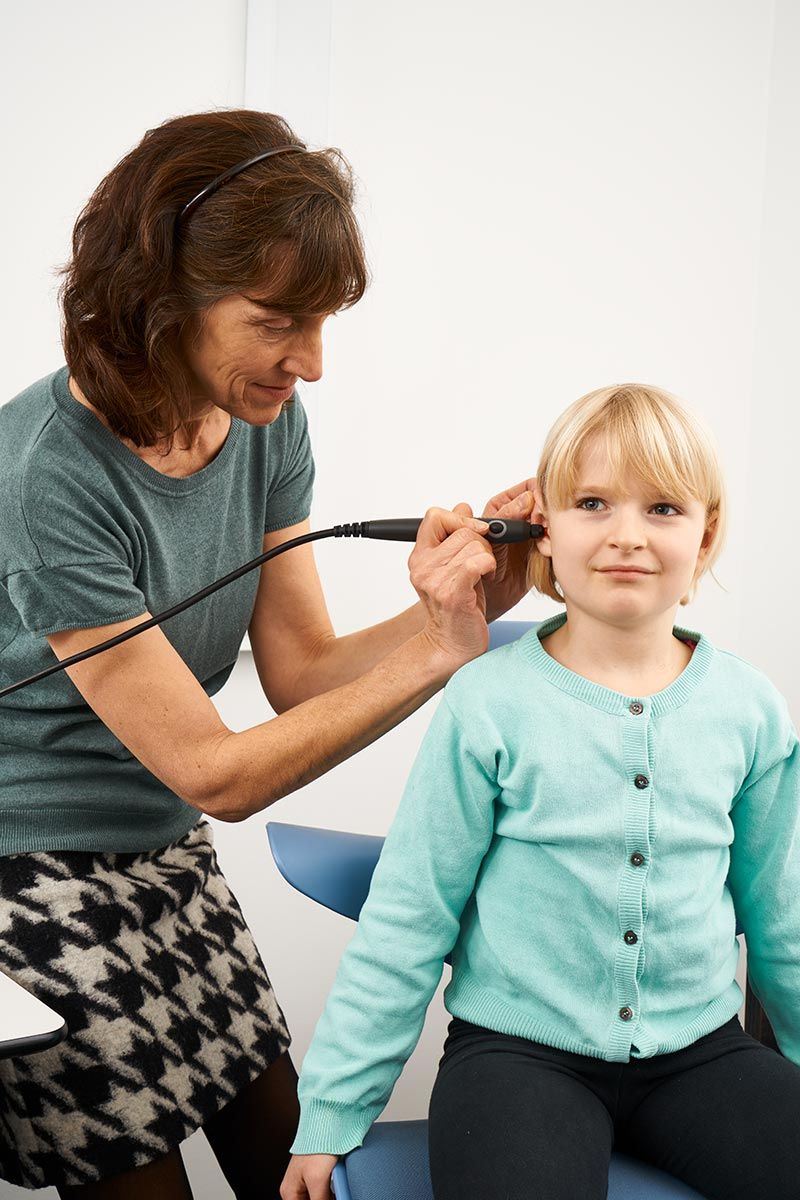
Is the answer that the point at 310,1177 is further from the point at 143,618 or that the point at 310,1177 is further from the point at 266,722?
the point at 143,618

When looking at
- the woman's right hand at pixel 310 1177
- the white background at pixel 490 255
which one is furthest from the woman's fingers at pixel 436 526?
the white background at pixel 490 255

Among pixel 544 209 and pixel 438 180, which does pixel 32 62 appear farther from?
pixel 544 209

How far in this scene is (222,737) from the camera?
114cm

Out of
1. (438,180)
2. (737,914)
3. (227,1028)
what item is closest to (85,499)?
(227,1028)

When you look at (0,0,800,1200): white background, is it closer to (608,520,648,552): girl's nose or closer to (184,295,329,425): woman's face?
(184,295,329,425): woman's face

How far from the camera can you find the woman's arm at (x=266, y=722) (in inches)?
44.0

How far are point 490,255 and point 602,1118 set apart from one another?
1.44 metres

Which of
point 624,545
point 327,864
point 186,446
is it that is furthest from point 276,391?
point 327,864

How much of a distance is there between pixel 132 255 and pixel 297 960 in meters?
1.35

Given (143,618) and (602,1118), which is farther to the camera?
(143,618)

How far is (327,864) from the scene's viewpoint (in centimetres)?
124

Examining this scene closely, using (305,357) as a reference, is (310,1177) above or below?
below

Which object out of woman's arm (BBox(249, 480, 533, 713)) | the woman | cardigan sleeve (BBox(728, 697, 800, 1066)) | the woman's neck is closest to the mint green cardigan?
cardigan sleeve (BBox(728, 697, 800, 1066))

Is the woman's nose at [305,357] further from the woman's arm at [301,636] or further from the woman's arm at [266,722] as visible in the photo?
the woman's arm at [301,636]
